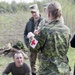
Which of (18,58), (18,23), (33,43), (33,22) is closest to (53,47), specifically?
(33,43)

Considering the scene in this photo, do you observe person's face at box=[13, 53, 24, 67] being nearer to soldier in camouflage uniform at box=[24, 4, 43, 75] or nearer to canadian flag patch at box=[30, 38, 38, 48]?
soldier in camouflage uniform at box=[24, 4, 43, 75]

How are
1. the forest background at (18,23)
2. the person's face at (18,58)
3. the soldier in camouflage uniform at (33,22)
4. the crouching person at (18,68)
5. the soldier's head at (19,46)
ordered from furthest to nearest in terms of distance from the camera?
the forest background at (18,23) → the soldier's head at (19,46) → the soldier in camouflage uniform at (33,22) → the crouching person at (18,68) → the person's face at (18,58)

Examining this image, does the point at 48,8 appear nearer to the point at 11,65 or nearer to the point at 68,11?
the point at 11,65

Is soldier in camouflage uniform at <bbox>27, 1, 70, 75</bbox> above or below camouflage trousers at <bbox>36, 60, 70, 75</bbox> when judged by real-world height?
above

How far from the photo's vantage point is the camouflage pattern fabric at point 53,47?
3.27 m

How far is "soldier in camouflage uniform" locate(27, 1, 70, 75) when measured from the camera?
10.7 ft

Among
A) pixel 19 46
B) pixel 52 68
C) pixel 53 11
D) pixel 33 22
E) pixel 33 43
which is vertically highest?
pixel 53 11

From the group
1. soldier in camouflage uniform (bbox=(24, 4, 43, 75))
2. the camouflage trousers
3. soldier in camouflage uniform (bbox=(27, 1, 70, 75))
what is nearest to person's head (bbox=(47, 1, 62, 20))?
soldier in camouflage uniform (bbox=(27, 1, 70, 75))

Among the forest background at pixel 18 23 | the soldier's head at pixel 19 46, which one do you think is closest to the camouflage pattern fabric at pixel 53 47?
the soldier's head at pixel 19 46

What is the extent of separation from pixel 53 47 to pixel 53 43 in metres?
0.05

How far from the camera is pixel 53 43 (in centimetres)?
330

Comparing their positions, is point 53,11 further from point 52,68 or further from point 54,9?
point 52,68

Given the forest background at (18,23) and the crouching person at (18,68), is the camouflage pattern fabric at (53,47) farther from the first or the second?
the forest background at (18,23)

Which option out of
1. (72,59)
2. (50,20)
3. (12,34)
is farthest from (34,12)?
(12,34)
